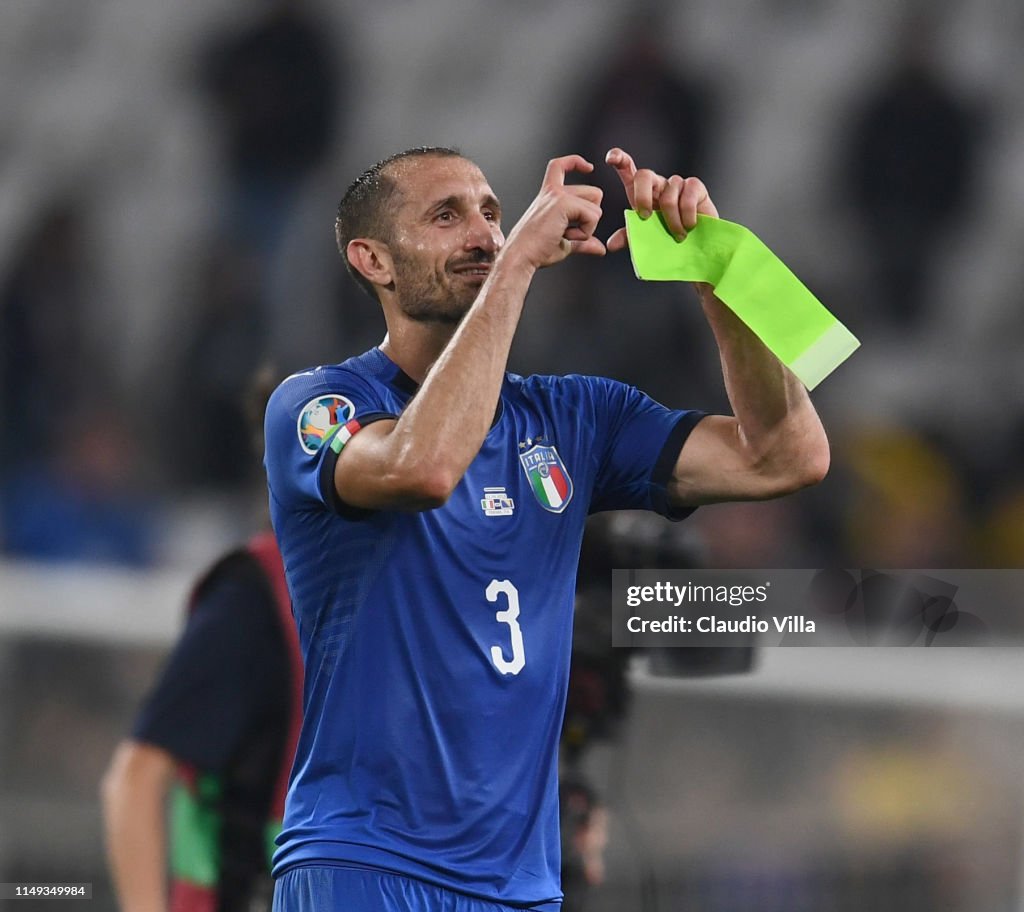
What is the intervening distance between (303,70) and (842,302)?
191 centimetres

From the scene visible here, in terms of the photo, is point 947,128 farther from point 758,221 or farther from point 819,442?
point 819,442

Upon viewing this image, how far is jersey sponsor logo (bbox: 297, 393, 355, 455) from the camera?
1718 millimetres

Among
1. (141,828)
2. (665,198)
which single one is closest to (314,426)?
(665,198)

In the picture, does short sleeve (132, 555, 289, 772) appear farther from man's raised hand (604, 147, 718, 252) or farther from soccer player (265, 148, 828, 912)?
man's raised hand (604, 147, 718, 252)

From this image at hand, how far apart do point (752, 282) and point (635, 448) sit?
0.92 ft

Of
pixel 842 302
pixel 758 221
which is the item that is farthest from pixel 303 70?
pixel 842 302

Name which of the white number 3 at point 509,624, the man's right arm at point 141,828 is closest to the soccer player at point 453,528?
the white number 3 at point 509,624

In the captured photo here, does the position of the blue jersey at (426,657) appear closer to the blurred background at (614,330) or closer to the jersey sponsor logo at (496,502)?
the jersey sponsor logo at (496,502)

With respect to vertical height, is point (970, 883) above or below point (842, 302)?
below

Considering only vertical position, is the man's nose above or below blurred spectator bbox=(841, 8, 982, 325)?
below

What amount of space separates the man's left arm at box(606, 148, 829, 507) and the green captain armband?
22mm

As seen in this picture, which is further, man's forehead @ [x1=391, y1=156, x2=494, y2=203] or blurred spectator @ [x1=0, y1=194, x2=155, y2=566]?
blurred spectator @ [x1=0, y1=194, x2=155, y2=566]

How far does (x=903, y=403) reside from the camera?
459 cm

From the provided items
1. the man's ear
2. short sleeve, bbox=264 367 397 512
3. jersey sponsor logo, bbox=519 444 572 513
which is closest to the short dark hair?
the man's ear
